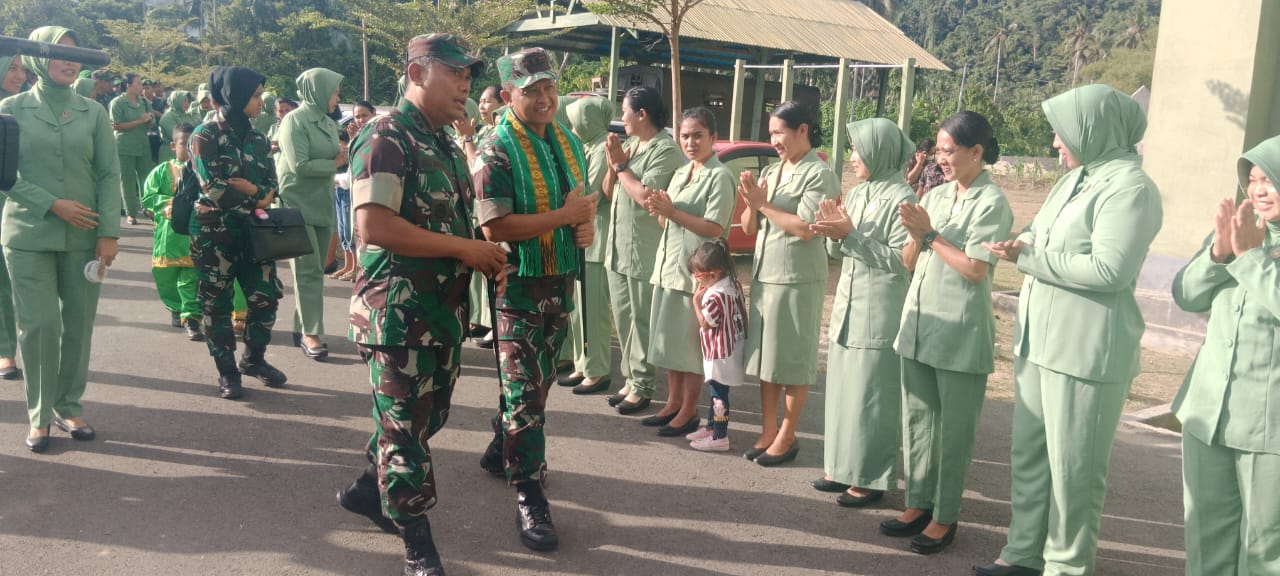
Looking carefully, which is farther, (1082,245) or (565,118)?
(565,118)

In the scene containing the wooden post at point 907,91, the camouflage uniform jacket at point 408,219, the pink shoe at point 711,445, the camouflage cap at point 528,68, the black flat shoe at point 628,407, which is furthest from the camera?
the wooden post at point 907,91

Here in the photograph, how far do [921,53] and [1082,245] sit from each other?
60.7ft

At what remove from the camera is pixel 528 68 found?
372 cm

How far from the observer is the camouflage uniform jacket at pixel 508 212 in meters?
3.58

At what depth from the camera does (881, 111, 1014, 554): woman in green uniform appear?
3.62 m

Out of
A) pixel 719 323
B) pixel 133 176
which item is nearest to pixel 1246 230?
pixel 719 323

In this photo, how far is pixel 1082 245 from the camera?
124 inches

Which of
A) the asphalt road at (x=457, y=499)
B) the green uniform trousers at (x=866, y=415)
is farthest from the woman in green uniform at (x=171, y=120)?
the green uniform trousers at (x=866, y=415)

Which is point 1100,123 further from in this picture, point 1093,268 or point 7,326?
point 7,326

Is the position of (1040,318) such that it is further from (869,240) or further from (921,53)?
(921,53)

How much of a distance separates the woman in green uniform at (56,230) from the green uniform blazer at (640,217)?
2.79 meters

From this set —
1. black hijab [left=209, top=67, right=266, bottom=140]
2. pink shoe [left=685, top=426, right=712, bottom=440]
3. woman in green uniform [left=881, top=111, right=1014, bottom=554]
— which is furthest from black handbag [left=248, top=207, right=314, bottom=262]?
woman in green uniform [left=881, top=111, right=1014, bottom=554]

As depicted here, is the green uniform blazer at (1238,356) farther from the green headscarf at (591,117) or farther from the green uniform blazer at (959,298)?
the green headscarf at (591,117)

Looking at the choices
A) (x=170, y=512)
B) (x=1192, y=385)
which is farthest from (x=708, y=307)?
(x=170, y=512)
